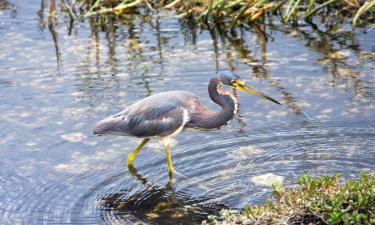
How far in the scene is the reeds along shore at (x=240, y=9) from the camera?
449 inches

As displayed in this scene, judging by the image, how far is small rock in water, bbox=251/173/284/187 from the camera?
7.08m

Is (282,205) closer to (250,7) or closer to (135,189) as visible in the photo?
(135,189)

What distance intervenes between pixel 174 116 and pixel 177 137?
0.89 metres

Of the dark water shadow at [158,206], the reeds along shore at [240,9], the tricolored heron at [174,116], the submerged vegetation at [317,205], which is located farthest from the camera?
the reeds along shore at [240,9]

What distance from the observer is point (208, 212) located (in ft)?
21.8

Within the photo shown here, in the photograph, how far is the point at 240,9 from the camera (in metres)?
11.8

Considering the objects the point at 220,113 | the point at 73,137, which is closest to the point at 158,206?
the point at 220,113

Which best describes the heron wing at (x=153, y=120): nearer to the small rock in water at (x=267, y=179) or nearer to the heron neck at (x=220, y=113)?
the heron neck at (x=220, y=113)

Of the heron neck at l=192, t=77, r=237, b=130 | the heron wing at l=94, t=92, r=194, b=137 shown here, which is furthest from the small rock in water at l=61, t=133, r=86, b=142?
the heron neck at l=192, t=77, r=237, b=130

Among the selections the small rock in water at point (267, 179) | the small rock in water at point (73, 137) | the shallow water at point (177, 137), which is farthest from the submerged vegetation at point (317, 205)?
the small rock in water at point (73, 137)

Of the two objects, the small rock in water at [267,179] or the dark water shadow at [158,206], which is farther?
the small rock in water at [267,179]

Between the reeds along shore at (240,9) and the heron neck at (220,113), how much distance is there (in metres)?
3.89

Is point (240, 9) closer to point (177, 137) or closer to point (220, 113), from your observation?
point (177, 137)

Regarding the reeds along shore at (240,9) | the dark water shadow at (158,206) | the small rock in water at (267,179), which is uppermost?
the reeds along shore at (240,9)
